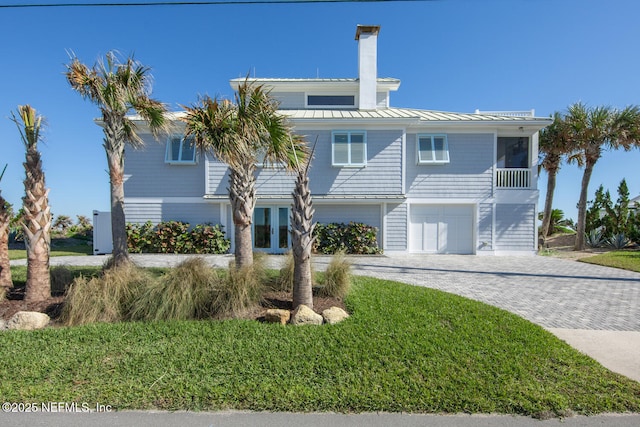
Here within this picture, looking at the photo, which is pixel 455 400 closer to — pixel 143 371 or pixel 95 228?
pixel 143 371

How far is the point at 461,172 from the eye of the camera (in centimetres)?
1373

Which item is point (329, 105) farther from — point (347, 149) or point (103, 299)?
point (103, 299)

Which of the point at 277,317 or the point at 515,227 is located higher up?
the point at 515,227

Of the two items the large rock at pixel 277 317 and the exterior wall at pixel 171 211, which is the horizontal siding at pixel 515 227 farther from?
the exterior wall at pixel 171 211

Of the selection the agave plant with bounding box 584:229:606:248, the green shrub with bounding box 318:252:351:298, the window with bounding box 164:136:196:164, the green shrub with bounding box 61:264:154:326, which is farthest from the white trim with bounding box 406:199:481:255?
the green shrub with bounding box 61:264:154:326

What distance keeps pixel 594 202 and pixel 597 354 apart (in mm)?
19581

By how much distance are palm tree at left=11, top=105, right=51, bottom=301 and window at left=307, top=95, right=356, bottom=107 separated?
12578 mm

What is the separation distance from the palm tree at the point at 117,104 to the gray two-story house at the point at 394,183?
20.8ft

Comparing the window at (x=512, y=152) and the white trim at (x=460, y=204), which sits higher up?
the window at (x=512, y=152)

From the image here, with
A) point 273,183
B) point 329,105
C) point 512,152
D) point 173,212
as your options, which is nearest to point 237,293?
point 273,183

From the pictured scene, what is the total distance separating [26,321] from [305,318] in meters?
4.19

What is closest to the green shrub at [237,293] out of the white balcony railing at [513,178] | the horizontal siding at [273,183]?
the horizontal siding at [273,183]

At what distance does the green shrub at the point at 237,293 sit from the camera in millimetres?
4719

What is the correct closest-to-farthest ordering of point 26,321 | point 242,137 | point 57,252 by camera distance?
point 26,321, point 242,137, point 57,252
